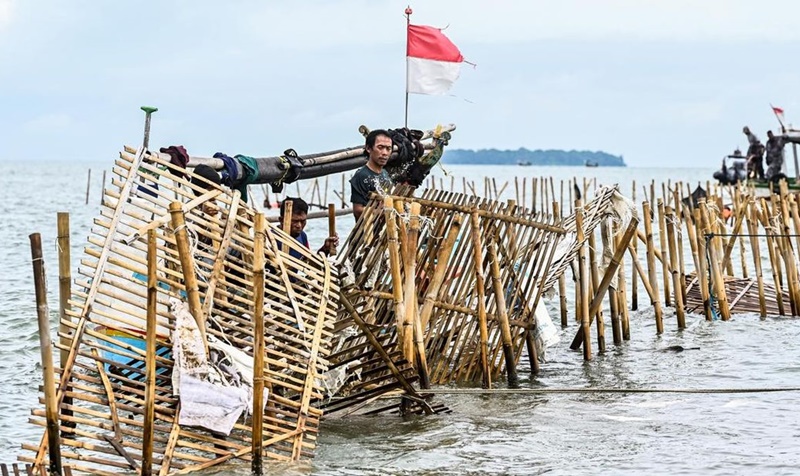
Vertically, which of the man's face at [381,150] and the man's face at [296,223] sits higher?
the man's face at [381,150]

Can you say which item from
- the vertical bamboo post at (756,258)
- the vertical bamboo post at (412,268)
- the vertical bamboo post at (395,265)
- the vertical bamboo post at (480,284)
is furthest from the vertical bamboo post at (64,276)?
the vertical bamboo post at (756,258)

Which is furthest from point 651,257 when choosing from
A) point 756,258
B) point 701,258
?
point 756,258

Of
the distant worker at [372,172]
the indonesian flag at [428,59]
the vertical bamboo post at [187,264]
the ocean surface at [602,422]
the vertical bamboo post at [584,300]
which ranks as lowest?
the ocean surface at [602,422]

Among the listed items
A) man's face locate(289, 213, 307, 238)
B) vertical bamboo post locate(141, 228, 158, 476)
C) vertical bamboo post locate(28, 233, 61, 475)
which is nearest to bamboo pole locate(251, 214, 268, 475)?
vertical bamboo post locate(141, 228, 158, 476)

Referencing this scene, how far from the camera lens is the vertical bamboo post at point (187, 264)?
6.29 metres

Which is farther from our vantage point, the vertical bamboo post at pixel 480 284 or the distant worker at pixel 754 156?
the distant worker at pixel 754 156

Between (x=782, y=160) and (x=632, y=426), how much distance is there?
90.2 ft

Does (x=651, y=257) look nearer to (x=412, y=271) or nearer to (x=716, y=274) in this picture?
(x=716, y=274)

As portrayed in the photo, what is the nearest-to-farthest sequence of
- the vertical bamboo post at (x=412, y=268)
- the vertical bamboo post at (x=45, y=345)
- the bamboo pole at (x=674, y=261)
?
the vertical bamboo post at (x=45, y=345) < the vertical bamboo post at (x=412, y=268) < the bamboo pole at (x=674, y=261)

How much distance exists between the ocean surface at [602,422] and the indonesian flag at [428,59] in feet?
10.5

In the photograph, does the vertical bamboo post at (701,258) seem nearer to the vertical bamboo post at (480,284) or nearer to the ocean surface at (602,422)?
the ocean surface at (602,422)

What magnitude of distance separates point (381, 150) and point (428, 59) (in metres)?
1.92

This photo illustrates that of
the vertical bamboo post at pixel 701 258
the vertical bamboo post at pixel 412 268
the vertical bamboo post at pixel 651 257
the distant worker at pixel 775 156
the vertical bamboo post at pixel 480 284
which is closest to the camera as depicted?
the vertical bamboo post at pixel 412 268

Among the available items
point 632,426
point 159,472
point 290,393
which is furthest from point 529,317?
point 159,472
